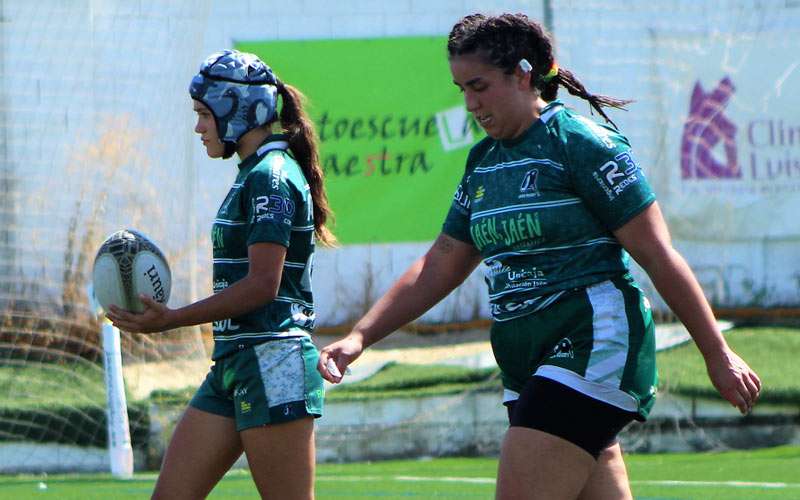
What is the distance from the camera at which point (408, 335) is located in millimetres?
10742

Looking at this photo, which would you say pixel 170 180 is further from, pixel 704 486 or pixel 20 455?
pixel 704 486

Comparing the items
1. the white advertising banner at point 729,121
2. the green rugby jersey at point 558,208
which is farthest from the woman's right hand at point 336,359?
the white advertising banner at point 729,121

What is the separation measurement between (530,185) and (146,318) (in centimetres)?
131

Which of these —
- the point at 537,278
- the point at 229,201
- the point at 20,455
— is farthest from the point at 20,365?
the point at 537,278

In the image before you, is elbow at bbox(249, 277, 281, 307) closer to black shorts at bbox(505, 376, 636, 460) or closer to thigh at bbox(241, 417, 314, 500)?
thigh at bbox(241, 417, 314, 500)

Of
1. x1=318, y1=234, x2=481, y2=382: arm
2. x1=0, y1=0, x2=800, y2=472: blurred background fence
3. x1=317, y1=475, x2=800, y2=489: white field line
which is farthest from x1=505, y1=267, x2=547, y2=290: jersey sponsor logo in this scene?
x1=0, y1=0, x2=800, y2=472: blurred background fence

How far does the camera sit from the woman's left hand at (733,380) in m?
3.45

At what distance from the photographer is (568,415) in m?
3.53

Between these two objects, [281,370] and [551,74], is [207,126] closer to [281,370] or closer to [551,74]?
[281,370]

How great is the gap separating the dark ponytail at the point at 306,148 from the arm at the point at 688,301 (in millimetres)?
1222

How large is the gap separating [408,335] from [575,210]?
281 inches

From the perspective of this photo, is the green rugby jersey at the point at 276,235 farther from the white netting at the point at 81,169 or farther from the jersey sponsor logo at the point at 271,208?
the white netting at the point at 81,169

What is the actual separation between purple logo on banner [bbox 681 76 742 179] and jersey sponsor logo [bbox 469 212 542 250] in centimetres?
685

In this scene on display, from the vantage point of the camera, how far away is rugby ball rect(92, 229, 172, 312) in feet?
14.6
